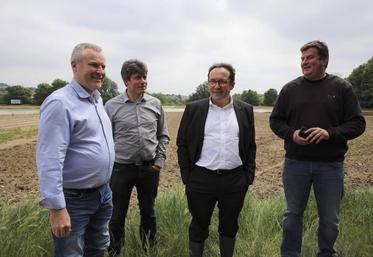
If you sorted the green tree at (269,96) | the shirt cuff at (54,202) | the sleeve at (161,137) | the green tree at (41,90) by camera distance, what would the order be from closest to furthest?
the shirt cuff at (54,202) → the sleeve at (161,137) → the green tree at (41,90) → the green tree at (269,96)

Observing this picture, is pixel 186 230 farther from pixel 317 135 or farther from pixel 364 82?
pixel 364 82

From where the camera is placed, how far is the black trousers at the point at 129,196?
3699 mm

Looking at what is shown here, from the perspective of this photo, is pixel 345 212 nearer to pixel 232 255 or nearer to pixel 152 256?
pixel 232 255

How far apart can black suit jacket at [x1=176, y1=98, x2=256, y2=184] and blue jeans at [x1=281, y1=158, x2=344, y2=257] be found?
47cm

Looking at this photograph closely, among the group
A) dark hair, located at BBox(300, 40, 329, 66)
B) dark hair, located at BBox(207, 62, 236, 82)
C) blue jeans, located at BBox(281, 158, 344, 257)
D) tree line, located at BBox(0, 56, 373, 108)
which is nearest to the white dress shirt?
dark hair, located at BBox(207, 62, 236, 82)

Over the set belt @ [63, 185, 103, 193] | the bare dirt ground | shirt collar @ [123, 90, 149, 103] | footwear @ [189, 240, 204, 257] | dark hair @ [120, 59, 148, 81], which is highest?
dark hair @ [120, 59, 148, 81]

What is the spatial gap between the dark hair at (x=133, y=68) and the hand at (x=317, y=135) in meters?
1.77

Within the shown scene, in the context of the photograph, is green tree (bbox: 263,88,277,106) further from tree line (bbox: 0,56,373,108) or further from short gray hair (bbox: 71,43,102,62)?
short gray hair (bbox: 71,43,102,62)

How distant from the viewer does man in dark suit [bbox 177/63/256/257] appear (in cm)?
327

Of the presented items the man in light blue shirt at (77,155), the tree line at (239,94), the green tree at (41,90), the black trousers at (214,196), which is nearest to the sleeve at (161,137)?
the black trousers at (214,196)

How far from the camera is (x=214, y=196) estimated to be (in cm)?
332

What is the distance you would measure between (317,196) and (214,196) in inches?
42.6

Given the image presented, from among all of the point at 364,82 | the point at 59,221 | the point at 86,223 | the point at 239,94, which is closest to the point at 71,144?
the point at 59,221

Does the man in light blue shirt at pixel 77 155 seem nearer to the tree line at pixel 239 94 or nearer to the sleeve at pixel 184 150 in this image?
the sleeve at pixel 184 150
